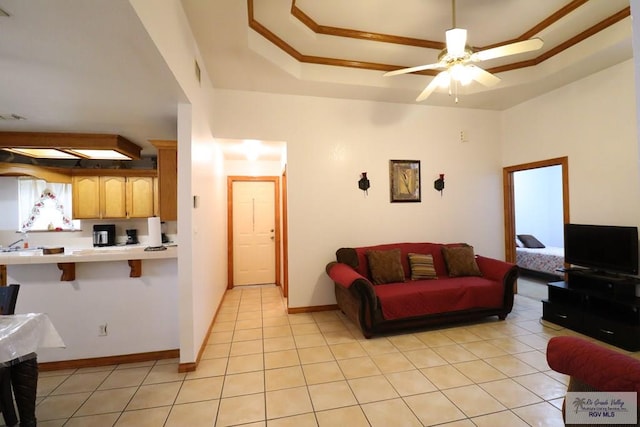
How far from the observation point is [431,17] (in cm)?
262

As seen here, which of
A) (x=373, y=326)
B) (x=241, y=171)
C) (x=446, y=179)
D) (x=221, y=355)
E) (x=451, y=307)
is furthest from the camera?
(x=241, y=171)

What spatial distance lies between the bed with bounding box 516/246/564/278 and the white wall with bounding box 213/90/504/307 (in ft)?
3.08

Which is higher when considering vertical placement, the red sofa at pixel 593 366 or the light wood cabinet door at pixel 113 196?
the light wood cabinet door at pixel 113 196

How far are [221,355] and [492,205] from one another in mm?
4344

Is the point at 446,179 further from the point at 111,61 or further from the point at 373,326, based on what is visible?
the point at 111,61

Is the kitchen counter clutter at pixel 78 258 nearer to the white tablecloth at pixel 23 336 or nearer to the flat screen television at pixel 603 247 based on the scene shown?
the white tablecloth at pixel 23 336

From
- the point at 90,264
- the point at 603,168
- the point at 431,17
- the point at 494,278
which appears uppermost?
the point at 431,17

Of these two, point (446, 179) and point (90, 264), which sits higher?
point (446, 179)

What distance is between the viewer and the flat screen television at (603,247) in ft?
8.86

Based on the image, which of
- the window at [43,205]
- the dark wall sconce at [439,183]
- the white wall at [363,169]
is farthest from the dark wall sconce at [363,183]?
the window at [43,205]

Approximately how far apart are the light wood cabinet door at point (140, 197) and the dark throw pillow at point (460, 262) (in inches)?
186

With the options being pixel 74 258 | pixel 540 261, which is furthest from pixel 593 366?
pixel 540 261

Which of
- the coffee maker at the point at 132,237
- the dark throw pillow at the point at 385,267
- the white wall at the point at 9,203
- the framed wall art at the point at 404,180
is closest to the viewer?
the dark throw pillow at the point at 385,267

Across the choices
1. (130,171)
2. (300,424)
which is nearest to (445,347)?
(300,424)
